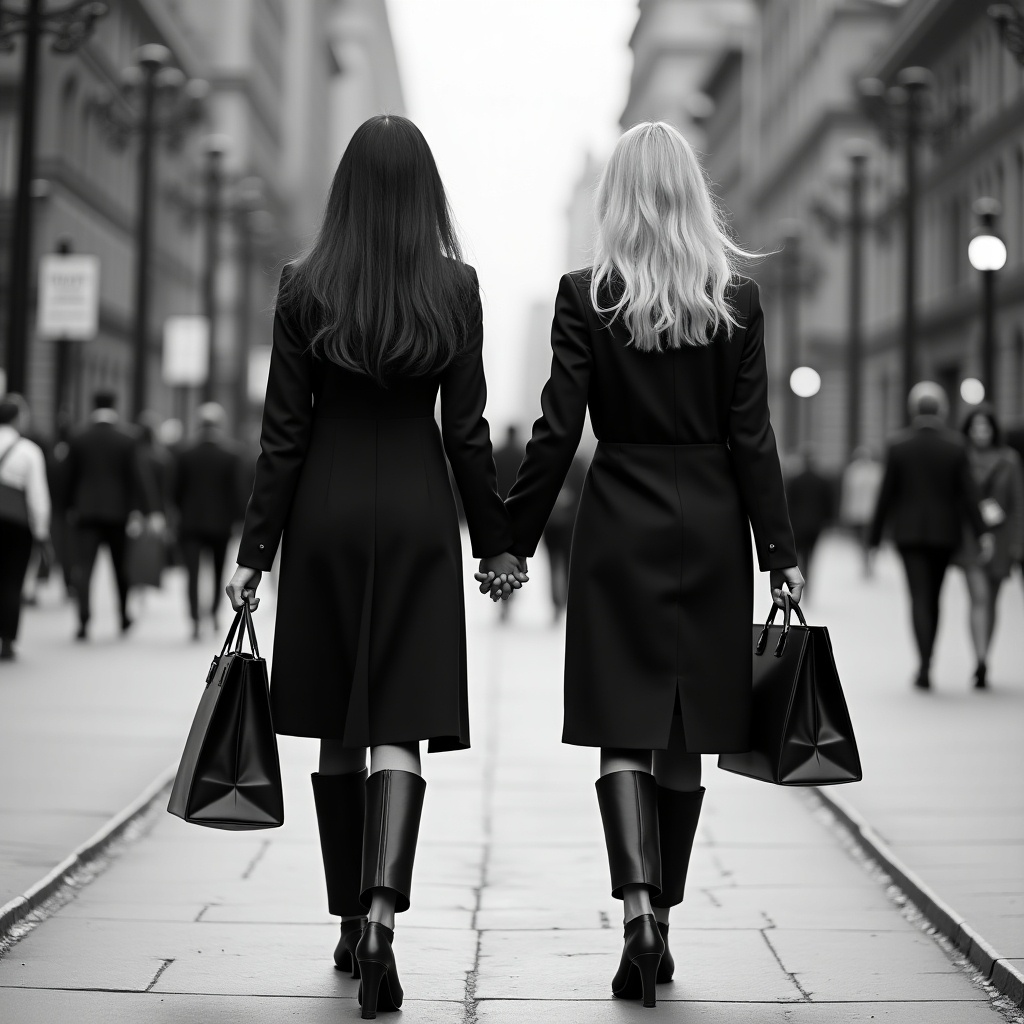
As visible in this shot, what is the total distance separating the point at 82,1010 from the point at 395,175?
2.10 m

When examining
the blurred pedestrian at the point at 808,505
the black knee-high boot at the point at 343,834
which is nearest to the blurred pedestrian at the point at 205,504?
the blurred pedestrian at the point at 808,505

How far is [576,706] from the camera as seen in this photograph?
4586 mm

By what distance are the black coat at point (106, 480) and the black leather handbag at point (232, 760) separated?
1014 centimetres

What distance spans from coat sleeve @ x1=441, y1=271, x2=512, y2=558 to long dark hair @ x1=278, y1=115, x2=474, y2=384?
0.04 meters

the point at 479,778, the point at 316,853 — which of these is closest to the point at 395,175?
the point at 316,853

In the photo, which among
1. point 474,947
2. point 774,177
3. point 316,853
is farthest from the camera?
point 774,177

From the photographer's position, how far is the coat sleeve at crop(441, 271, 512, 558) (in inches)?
176

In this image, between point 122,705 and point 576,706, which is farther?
point 122,705

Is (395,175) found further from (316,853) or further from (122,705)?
(122,705)

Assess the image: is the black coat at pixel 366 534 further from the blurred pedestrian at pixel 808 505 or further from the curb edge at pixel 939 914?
the blurred pedestrian at pixel 808 505

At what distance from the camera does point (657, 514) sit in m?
4.59

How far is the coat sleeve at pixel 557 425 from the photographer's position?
4562 millimetres

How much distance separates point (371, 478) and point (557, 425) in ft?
1.58

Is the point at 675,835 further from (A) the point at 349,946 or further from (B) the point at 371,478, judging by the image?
(B) the point at 371,478
